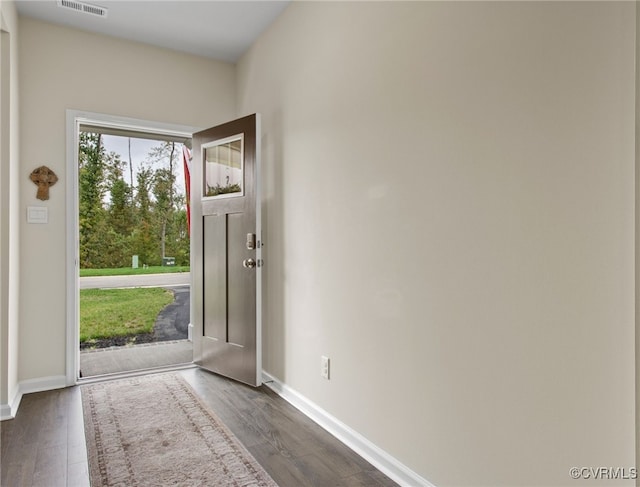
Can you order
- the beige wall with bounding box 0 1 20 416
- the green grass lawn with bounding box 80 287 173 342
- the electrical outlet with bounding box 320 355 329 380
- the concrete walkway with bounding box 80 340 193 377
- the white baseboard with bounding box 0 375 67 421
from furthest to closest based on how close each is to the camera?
the green grass lawn with bounding box 80 287 173 342, the concrete walkway with bounding box 80 340 193 377, the white baseboard with bounding box 0 375 67 421, the beige wall with bounding box 0 1 20 416, the electrical outlet with bounding box 320 355 329 380

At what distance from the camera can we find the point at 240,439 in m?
2.24

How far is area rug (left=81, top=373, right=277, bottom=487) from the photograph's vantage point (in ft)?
6.19

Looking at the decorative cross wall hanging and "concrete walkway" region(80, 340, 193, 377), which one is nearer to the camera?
the decorative cross wall hanging

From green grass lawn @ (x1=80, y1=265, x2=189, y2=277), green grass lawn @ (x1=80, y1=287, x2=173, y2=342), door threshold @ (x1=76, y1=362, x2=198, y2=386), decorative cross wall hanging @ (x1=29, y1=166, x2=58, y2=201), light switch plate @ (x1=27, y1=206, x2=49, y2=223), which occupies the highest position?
decorative cross wall hanging @ (x1=29, y1=166, x2=58, y2=201)

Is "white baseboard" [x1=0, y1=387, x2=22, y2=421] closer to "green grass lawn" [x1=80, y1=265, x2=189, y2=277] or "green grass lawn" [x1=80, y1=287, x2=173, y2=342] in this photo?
"green grass lawn" [x1=80, y1=287, x2=173, y2=342]

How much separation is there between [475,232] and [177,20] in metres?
2.81

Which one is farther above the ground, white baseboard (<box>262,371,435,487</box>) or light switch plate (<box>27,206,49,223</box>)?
light switch plate (<box>27,206,49,223</box>)

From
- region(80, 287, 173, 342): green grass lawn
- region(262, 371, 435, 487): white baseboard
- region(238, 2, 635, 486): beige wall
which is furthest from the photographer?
region(80, 287, 173, 342): green grass lawn

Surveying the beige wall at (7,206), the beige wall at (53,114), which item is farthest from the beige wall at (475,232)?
the beige wall at (7,206)

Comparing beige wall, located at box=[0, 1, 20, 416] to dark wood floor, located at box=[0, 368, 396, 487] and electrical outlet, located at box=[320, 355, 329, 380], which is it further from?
electrical outlet, located at box=[320, 355, 329, 380]

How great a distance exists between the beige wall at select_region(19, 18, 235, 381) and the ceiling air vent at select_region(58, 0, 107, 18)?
1.15 ft

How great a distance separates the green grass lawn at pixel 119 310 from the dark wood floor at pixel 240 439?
7.60ft

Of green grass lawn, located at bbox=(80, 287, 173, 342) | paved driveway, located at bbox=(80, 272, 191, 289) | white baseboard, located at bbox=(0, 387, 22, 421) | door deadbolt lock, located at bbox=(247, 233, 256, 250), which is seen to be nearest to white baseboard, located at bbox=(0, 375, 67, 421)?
white baseboard, located at bbox=(0, 387, 22, 421)

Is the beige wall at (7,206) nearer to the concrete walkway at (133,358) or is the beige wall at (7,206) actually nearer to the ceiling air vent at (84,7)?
the ceiling air vent at (84,7)
